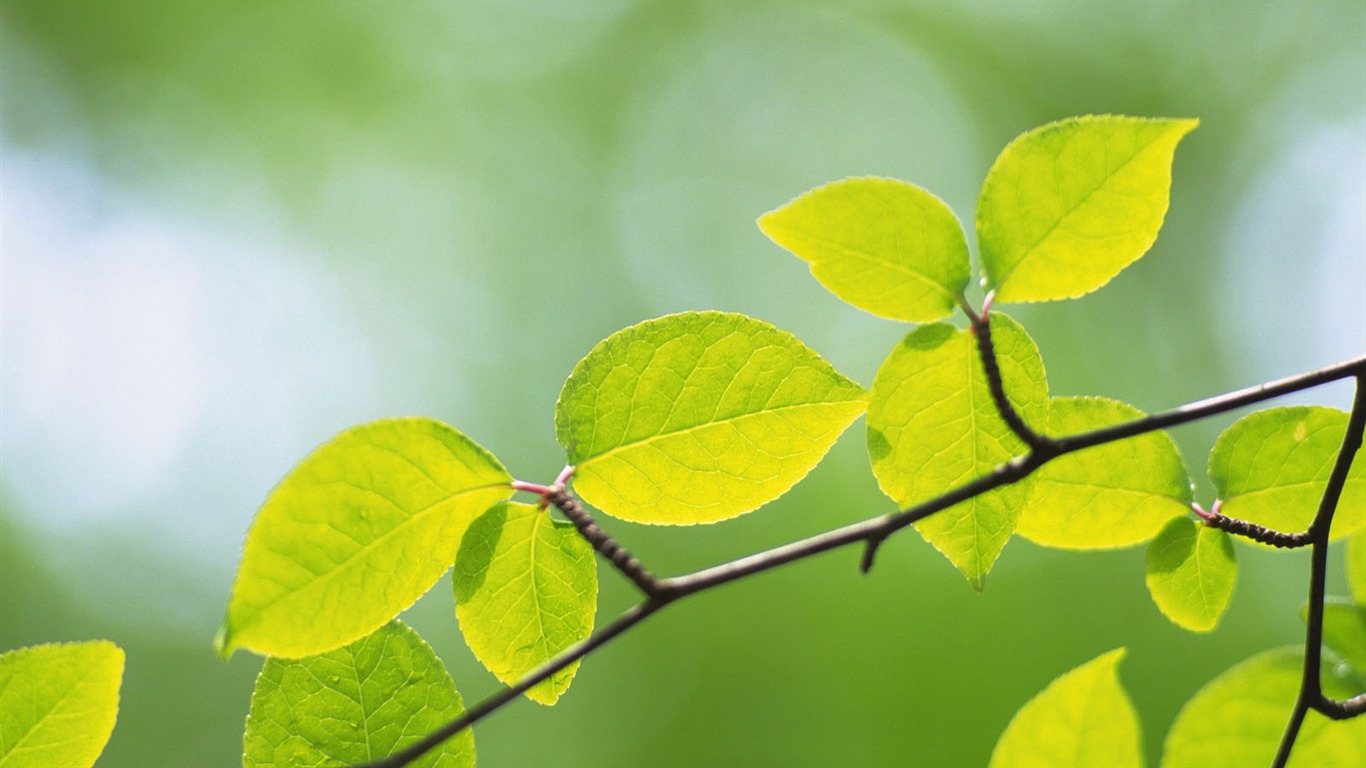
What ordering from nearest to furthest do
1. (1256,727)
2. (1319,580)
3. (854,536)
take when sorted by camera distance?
1. (854,536)
2. (1319,580)
3. (1256,727)

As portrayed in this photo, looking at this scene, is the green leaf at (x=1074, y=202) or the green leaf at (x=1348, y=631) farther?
the green leaf at (x=1348, y=631)

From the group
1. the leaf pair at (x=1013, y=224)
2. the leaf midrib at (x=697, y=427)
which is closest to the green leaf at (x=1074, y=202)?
the leaf pair at (x=1013, y=224)

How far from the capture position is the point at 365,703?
495 mm

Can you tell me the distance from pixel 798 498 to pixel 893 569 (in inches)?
26.9

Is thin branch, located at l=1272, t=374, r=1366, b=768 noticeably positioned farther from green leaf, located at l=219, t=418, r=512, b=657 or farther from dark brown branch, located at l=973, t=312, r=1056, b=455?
green leaf, located at l=219, t=418, r=512, b=657

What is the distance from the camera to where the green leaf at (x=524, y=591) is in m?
0.49

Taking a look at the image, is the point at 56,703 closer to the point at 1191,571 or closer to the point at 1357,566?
the point at 1191,571

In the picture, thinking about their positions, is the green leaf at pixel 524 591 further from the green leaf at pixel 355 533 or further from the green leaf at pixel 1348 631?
the green leaf at pixel 1348 631

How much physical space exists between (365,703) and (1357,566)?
0.62 meters

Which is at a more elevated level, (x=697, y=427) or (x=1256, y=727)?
(x=697, y=427)

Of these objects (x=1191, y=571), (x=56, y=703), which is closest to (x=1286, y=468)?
(x=1191, y=571)

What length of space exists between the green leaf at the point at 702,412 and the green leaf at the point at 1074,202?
4.2 inches

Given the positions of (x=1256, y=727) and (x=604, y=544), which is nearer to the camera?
(x=604, y=544)

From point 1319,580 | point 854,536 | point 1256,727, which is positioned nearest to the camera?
point 854,536
